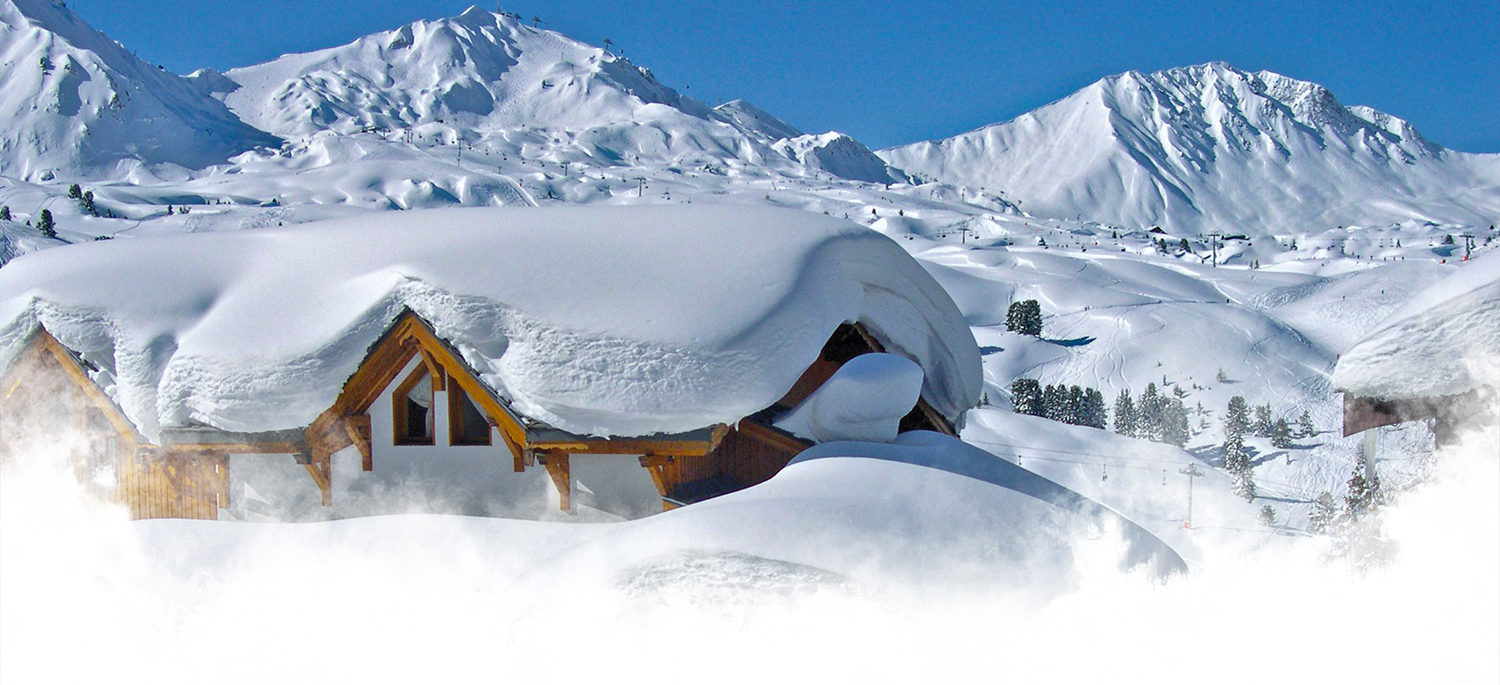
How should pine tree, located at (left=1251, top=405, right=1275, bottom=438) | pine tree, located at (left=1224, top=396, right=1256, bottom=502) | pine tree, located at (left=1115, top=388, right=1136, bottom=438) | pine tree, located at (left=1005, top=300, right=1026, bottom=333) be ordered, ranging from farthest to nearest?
pine tree, located at (left=1005, top=300, right=1026, bottom=333) < pine tree, located at (left=1115, top=388, right=1136, bottom=438) < pine tree, located at (left=1251, top=405, right=1275, bottom=438) < pine tree, located at (left=1224, top=396, right=1256, bottom=502)

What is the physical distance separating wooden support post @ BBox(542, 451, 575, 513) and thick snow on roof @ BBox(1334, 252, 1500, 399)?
4.55 m

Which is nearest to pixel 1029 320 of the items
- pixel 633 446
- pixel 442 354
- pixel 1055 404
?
pixel 1055 404

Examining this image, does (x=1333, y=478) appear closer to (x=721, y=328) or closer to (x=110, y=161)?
(x=721, y=328)

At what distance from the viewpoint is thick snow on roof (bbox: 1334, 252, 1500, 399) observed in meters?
4.88

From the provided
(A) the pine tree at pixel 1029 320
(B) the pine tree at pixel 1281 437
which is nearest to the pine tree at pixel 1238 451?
(B) the pine tree at pixel 1281 437

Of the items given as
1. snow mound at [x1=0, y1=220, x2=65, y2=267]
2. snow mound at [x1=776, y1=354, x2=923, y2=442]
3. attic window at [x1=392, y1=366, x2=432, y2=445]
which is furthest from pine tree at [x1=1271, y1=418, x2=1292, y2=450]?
snow mound at [x1=0, y1=220, x2=65, y2=267]

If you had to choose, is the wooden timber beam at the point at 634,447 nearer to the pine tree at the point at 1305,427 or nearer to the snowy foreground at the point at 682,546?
the snowy foreground at the point at 682,546

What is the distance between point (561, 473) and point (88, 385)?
11.7 ft

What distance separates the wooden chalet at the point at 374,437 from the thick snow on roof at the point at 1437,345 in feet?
11.0

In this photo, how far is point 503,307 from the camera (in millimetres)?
Answer: 6199

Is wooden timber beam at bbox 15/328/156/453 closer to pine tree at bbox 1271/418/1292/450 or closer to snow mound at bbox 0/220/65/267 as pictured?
pine tree at bbox 1271/418/1292/450

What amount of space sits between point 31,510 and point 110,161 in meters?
206

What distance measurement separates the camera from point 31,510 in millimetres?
7277

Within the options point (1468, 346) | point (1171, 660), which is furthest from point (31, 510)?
point (1468, 346)
